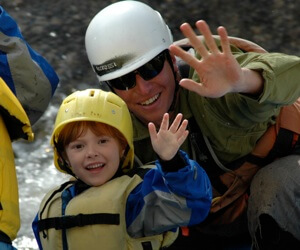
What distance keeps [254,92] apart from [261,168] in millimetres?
629

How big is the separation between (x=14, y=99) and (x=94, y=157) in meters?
0.42

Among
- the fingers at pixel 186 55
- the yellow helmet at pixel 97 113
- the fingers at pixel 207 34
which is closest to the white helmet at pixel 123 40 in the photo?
the yellow helmet at pixel 97 113

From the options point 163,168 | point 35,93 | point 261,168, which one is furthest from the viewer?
point 261,168

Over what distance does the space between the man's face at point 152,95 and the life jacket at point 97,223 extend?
59 centimetres

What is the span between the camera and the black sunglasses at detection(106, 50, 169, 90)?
4090mm

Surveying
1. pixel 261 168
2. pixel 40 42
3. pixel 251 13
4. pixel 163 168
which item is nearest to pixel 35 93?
pixel 163 168

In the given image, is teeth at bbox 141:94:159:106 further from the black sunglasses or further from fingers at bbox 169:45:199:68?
fingers at bbox 169:45:199:68

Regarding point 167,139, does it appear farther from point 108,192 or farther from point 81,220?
point 81,220

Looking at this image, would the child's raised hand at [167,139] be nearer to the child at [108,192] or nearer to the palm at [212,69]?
the child at [108,192]

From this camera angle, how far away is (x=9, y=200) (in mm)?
3434

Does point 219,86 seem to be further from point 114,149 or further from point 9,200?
point 9,200

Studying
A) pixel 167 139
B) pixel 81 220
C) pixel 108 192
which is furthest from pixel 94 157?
pixel 167 139

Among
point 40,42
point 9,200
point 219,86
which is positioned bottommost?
point 40,42

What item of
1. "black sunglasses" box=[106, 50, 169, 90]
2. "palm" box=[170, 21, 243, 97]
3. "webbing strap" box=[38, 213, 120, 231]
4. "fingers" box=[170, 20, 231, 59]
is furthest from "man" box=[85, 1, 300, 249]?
"webbing strap" box=[38, 213, 120, 231]
